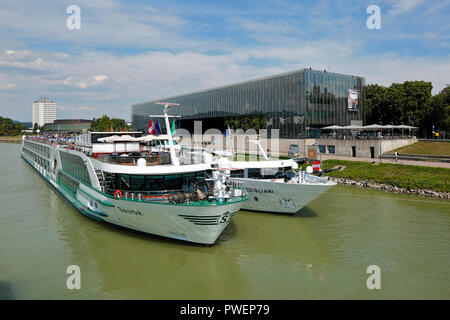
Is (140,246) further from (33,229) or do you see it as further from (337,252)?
(337,252)

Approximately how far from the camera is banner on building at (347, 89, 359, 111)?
197 ft

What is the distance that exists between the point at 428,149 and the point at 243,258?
40.7 m

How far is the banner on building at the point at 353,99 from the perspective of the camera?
59972mm

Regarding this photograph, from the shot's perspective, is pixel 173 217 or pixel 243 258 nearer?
pixel 173 217

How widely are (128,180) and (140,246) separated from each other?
3.34 meters

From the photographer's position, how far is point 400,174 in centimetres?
3466

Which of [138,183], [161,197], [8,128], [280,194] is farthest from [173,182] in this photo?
[8,128]

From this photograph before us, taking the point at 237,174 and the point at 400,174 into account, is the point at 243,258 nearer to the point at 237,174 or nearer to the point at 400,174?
the point at 237,174

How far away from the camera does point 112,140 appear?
23.0 m

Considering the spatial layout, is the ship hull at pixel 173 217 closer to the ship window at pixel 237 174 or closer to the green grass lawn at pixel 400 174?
the ship window at pixel 237 174

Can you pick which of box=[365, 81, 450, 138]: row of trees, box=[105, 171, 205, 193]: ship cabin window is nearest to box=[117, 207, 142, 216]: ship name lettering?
box=[105, 171, 205, 193]: ship cabin window

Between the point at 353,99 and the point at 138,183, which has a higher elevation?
the point at 353,99

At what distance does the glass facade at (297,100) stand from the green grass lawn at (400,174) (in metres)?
15.5

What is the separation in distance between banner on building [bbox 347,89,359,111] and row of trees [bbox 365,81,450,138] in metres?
8.96
